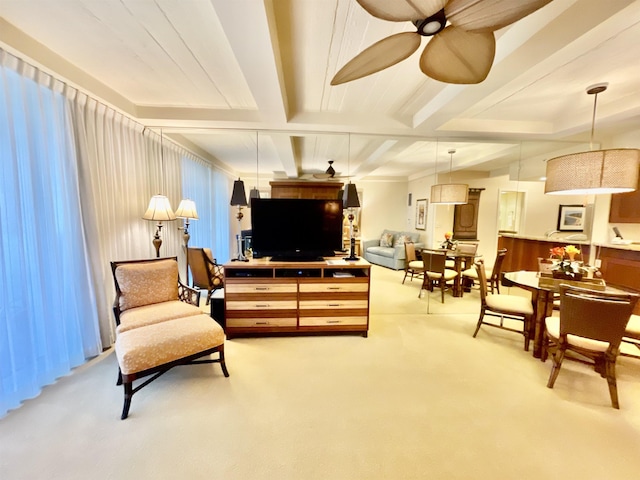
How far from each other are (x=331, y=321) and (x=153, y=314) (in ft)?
5.95

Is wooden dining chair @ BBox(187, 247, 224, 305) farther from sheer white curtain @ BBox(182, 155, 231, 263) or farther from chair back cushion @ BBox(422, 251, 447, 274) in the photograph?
chair back cushion @ BBox(422, 251, 447, 274)

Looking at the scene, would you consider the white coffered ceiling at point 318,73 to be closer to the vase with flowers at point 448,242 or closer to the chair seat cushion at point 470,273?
the vase with flowers at point 448,242

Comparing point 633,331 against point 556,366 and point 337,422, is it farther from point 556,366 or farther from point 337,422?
point 337,422

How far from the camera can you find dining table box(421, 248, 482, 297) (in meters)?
3.93

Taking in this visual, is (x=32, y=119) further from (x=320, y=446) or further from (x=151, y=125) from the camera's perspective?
(x=320, y=446)

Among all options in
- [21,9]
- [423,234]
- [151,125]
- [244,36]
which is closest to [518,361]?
[423,234]

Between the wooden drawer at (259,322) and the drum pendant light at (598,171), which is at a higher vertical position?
the drum pendant light at (598,171)

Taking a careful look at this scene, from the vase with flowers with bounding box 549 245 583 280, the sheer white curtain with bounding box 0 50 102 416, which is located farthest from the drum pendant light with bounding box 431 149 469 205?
the sheer white curtain with bounding box 0 50 102 416

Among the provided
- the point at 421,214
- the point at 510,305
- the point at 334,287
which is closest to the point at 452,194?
the point at 421,214

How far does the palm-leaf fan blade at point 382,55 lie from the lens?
1256mm

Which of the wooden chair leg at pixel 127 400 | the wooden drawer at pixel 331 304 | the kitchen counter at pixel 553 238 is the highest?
the kitchen counter at pixel 553 238

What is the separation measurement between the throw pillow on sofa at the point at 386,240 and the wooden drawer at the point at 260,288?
266 cm

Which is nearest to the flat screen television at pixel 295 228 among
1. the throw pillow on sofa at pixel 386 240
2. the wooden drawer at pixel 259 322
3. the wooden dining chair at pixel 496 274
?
the wooden drawer at pixel 259 322

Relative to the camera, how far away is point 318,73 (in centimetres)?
222
